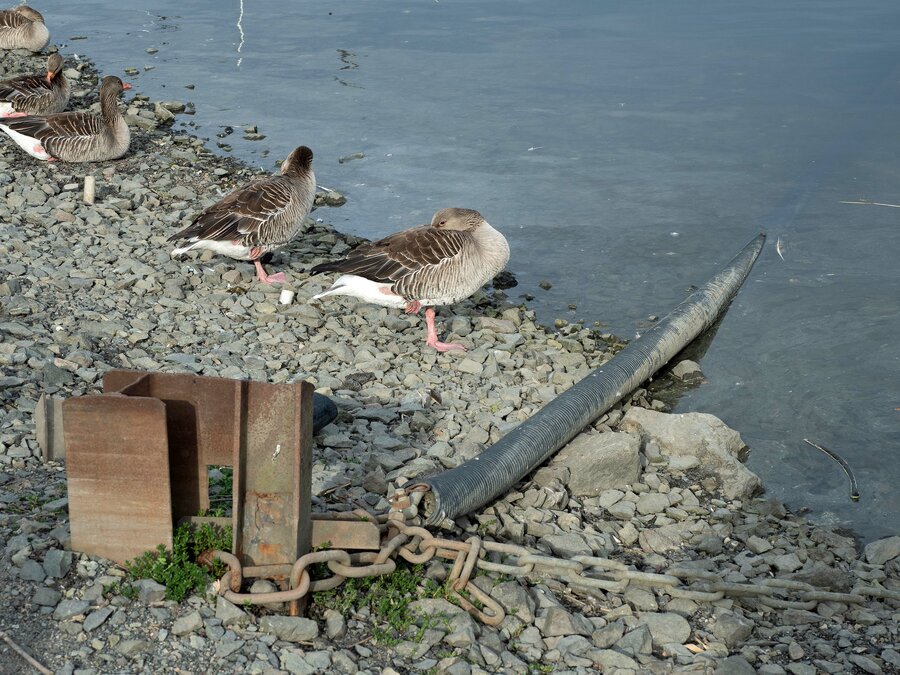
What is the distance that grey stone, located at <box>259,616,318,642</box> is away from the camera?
3.85 metres

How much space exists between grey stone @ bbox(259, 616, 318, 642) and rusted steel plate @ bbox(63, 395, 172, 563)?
52 centimetres

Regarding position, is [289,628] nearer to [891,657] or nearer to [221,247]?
[891,657]

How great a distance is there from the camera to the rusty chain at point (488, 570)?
3.89 meters

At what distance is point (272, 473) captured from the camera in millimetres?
3912

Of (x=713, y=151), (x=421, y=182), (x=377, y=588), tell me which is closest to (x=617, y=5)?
(x=713, y=151)

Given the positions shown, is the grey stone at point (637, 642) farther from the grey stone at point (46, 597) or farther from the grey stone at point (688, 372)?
the grey stone at point (688, 372)

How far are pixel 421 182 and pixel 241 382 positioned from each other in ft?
26.6

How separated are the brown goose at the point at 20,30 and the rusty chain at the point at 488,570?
15409mm

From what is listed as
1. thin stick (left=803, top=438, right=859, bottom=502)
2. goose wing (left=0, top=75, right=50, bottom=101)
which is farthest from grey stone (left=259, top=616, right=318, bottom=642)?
goose wing (left=0, top=75, right=50, bottom=101)

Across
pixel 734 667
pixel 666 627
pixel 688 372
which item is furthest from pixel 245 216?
pixel 734 667

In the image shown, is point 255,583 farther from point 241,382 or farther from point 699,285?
point 699,285

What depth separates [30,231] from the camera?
9219 millimetres

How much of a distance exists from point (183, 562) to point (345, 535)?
2.19ft

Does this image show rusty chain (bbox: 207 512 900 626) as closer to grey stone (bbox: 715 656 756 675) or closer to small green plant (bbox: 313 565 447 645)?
small green plant (bbox: 313 565 447 645)
